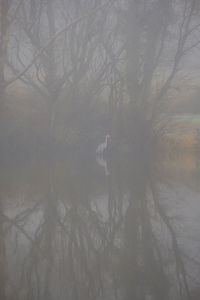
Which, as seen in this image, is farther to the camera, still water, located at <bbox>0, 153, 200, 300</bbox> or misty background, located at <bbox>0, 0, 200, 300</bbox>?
misty background, located at <bbox>0, 0, 200, 300</bbox>

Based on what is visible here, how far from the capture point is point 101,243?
255cm

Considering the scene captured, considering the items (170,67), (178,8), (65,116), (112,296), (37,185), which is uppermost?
(178,8)

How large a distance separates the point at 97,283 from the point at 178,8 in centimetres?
1278

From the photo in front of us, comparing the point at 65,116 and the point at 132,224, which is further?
the point at 65,116

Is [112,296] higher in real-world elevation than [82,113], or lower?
lower

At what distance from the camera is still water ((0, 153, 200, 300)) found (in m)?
1.90

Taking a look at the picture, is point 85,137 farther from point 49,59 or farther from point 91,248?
point 91,248

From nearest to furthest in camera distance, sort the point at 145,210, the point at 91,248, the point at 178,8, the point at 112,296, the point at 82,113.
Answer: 1. the point at 112,296
2. the point at 91,248
3. the point at 145,210
4. the point at 178,8
5. the point at 82,113

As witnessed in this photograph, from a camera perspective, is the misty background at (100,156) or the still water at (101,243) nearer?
the still water at (101,243)

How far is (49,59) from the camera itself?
1248 centimetres

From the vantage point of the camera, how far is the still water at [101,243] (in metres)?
1.90

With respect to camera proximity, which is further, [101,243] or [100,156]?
Answer: [100,156]

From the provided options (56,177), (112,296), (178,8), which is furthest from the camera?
(178,8)

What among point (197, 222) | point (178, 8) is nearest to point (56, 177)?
point (197, 222)
